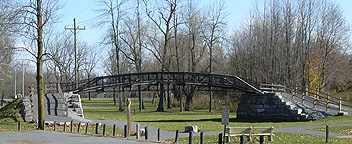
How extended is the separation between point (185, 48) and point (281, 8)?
51.9 ft

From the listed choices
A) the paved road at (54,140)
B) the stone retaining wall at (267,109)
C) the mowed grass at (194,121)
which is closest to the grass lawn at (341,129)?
the mowed grass at (194,121)

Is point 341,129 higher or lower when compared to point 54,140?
lower

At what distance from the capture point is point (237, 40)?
6625cm

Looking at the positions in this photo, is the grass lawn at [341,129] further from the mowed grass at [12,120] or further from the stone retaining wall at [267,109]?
the mowed grass at [12,120]

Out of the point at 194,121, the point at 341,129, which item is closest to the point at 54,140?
the point at 341,129

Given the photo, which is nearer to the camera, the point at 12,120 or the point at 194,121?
the point at 12,120

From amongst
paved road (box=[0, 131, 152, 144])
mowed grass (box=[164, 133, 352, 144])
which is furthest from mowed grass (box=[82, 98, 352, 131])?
paved road (box=[0, 131, 152, 144])

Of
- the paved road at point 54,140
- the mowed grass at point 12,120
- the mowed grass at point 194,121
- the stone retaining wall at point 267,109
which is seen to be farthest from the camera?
the stone retaining wall at point 267,109

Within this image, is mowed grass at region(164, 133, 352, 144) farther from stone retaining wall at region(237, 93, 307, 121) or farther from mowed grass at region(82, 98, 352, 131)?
stone retaining wall at region(237, 93, 307, 121)

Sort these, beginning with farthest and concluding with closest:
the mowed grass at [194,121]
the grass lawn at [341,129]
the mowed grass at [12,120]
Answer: the mowed grass at [194,121]
the mowed grass at [12,120]
the grass lawn at [341,129]

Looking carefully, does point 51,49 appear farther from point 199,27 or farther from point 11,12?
point 11,12

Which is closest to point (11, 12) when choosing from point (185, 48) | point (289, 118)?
point (289, 118)

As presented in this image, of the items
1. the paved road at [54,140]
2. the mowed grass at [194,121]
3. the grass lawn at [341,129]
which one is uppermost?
the paved road at [54,140]

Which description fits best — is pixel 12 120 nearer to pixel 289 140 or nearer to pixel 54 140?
pixel 54 140
